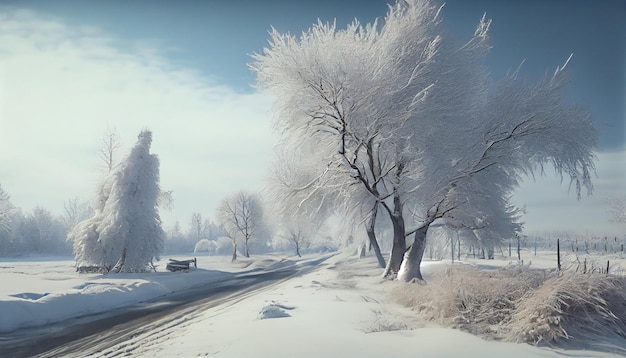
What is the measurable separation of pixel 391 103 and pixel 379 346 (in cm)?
936

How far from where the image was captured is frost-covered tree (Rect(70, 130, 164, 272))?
26.7m

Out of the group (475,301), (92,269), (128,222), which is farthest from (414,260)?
(92,269)

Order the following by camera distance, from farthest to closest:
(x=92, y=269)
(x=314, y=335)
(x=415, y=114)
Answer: (x=92, y=269) < (x=415, y=114) < (x=314, y=335)

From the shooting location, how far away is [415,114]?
1385cm

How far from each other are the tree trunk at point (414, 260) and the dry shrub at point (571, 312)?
8.36m

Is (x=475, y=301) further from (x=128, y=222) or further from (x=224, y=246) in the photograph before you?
(x=224, y=246)

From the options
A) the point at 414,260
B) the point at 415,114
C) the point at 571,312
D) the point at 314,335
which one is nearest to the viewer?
the point at 314,335

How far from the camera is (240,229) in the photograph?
6216 centimetres

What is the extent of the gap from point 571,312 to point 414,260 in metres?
9.63

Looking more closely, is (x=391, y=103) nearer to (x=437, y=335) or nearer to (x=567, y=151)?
(x=567, y=151)

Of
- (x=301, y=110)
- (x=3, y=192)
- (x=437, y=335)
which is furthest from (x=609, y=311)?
(x=3, y=192)

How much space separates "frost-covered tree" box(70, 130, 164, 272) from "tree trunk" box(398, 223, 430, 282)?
1876cm

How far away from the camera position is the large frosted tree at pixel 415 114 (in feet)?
43.0

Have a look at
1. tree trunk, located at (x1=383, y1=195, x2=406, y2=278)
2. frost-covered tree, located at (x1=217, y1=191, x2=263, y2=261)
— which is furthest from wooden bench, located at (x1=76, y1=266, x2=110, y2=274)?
frost-covered tree, located at (x1=217, y1=191, x2=263, y2=261)
